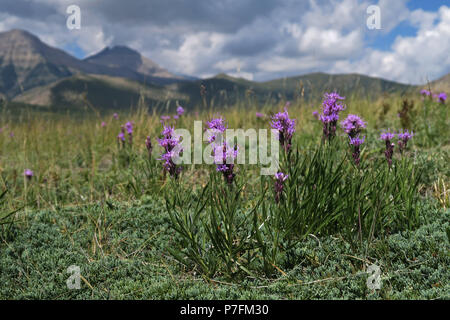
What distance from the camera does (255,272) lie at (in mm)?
2613

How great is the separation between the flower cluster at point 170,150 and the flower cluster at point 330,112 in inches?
50.8

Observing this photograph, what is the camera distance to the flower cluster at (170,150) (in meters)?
2.36

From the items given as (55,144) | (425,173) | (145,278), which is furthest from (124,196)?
(55,144)

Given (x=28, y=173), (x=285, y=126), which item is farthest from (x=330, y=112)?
(x=28, y=173)

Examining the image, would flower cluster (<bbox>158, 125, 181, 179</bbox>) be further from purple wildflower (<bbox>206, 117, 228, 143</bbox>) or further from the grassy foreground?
the grassy foreground

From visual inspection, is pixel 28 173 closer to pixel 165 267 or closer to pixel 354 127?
pixel 165 267

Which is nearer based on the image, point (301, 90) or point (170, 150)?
point (170, 150)

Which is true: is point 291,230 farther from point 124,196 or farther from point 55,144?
point 55,144

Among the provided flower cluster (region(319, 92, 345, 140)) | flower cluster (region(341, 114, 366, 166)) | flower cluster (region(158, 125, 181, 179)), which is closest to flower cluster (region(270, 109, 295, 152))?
flower cluster (region(319, 92, 345, 140))

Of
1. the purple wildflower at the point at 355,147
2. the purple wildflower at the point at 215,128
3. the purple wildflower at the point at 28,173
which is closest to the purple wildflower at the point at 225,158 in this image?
the purple wildflower at the point at 215,128

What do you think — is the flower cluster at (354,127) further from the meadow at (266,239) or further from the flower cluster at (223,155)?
the flower cluster at (223,155)

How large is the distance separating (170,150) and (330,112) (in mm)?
1445

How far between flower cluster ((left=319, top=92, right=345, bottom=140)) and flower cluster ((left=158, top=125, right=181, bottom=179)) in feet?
4.24

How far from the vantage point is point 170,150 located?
7.98 ft
